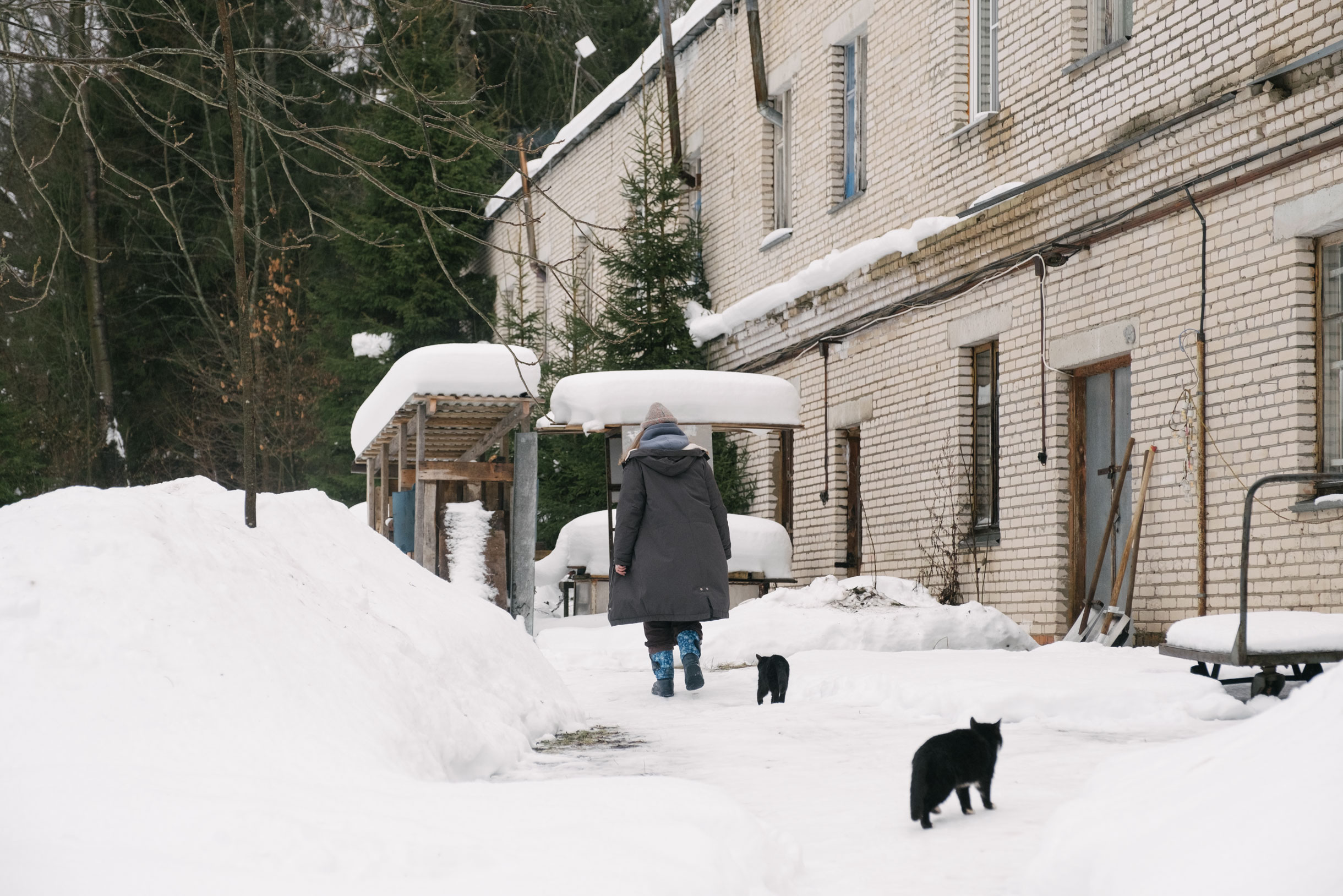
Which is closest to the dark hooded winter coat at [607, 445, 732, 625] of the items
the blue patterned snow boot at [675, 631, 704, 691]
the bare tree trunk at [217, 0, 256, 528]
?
the blue patterned snow boot at [675, 631, 704, 691]

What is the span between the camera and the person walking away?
7812 mm

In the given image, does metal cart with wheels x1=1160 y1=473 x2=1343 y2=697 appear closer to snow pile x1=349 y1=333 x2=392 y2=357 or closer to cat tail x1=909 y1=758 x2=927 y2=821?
cat tail x1=909 y1=758 x2=927 y2=821

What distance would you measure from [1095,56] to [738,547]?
18.6 ft

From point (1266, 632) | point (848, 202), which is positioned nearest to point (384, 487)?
point (848, 202)

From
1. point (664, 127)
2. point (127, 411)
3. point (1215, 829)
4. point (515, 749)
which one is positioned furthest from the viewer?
point (127, 411)

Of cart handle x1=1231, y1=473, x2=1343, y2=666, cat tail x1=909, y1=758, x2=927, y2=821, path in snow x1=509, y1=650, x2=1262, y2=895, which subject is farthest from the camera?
cart handle x1=1231, y1=473, x2=1343, y2=666

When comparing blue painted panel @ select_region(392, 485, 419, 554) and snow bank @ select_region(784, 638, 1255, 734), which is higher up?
blue painted panel @ select_region(392, 485, 419, 554)

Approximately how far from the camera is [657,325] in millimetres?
17609

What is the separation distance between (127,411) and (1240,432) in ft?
89.2

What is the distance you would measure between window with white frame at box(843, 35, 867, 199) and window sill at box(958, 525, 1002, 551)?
4.04 metres

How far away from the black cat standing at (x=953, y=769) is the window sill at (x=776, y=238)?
468 inches

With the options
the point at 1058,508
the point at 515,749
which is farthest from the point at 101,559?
the point at 1058,508

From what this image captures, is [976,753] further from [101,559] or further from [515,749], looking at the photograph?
[101,559]

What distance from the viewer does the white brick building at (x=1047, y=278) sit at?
873 centimetres
